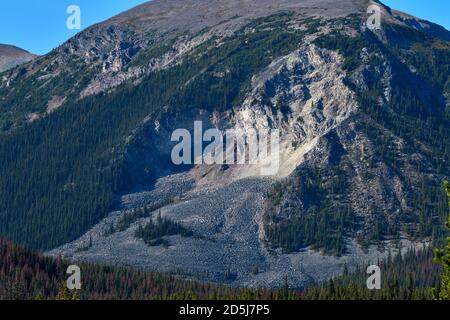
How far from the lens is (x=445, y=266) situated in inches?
3570
